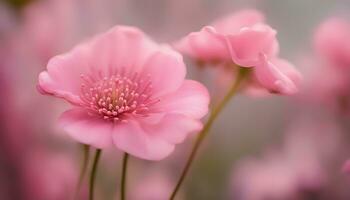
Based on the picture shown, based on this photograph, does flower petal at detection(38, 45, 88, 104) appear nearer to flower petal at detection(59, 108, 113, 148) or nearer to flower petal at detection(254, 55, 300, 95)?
flower petal at detection(59, 108, 113, 148)

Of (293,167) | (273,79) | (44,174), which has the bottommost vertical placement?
(44,174)

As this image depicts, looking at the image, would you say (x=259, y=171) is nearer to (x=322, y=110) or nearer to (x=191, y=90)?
(x=322, y=110)

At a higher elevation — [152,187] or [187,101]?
[187,101]

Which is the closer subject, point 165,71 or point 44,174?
point 165,71

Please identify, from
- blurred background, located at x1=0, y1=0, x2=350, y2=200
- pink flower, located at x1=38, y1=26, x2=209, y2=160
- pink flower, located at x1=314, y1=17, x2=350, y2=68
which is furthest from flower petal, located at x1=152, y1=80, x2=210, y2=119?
pink flower, located at x1=314, y1=17, x2=350, y2=68

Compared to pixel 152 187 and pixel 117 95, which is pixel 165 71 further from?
pixel 152 187

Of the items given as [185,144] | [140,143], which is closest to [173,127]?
[140,143]
